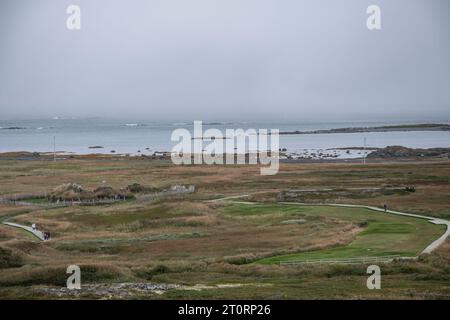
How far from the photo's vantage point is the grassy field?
3562cm

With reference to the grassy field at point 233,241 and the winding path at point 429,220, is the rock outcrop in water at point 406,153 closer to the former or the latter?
the grassy field at point 233,241

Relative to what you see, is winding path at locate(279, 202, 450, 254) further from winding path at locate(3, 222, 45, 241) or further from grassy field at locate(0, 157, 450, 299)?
winding path at locate(3, 222, 45, 241)

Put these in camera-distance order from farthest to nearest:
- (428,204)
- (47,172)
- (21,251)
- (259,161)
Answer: (259,161) < (47,172) < (428,204) < (21,251)

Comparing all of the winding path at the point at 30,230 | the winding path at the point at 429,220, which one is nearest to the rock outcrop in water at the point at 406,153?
the winding path at the point at 429,220

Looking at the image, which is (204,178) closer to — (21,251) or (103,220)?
(103,220)

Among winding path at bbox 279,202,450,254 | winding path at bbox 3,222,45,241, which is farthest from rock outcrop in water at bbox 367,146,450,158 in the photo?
winding path at bbox 3,222,45,241

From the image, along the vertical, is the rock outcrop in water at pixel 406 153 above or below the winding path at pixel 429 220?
above

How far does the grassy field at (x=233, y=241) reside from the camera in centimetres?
A: 3562

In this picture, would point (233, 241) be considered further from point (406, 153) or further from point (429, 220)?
point (406, 153)

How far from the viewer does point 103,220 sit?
215ft

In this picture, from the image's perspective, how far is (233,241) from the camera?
171ft
